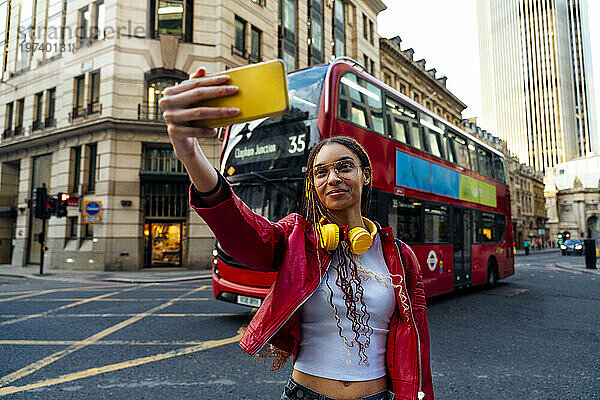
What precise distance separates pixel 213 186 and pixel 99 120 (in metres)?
18.2

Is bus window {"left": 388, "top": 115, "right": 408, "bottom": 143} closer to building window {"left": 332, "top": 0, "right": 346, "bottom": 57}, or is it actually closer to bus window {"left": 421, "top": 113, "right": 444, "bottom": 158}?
bus window {"left": 421, "top": 113, "right": 444, "bottom": 158}

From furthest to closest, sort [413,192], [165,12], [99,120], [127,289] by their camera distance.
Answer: [165,12], [99,120], [127,289], [413,192]

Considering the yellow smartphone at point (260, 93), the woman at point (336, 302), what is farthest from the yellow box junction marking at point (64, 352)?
the yellow smartphone at point (260, 93)

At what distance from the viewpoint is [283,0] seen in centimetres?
2286

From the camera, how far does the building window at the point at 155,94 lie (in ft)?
57.2

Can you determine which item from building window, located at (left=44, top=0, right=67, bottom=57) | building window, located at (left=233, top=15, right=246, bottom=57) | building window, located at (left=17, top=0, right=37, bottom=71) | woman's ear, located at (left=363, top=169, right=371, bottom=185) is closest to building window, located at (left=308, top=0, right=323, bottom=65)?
building window, located at (left=233, top=15, right=246, bottom=57)

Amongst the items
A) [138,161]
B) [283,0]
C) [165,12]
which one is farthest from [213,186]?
[283,0]

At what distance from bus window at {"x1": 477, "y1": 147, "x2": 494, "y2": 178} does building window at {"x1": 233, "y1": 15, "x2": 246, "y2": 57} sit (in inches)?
545

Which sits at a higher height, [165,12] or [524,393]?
[165,12]

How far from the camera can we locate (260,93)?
92cm

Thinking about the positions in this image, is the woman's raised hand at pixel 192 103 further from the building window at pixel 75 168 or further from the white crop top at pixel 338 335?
the building window at pixel 75 168

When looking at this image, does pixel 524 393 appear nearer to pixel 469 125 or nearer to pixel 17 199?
pixel 17 199

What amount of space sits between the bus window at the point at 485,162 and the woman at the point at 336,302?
997 cm

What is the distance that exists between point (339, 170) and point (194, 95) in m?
0.69
